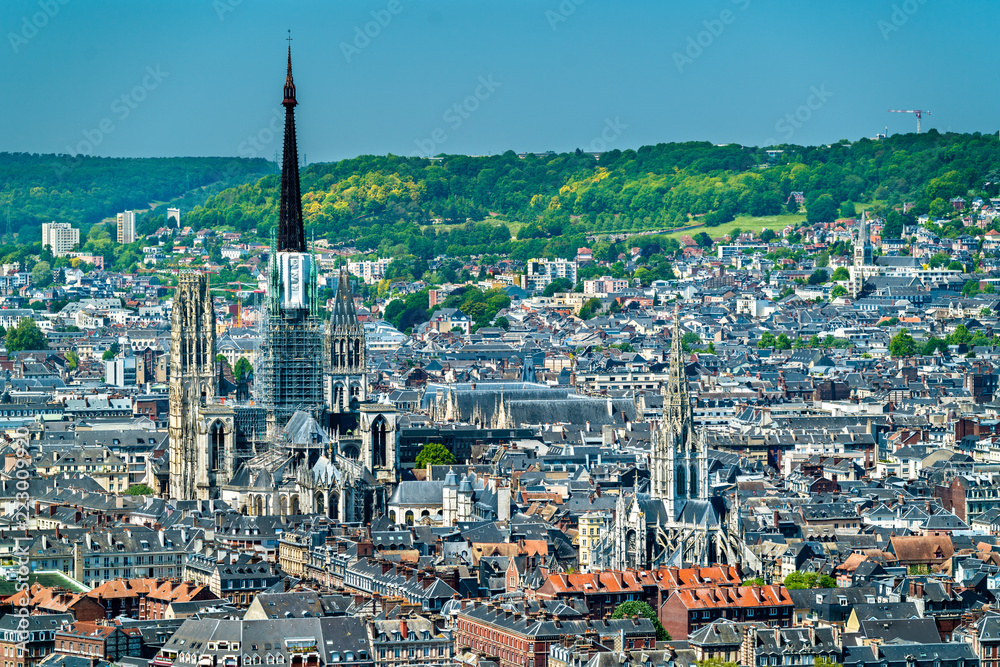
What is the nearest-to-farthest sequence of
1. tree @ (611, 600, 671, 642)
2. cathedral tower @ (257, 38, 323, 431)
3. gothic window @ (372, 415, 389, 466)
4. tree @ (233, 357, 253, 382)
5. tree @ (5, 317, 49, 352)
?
tree @ (611, 600, 671, 642), gothic window @ (372, 415, 389, 466), cathedral tower @ (257, 38, 323, 431), tree @ (233, 357, 253, 382), tree @ (5, 317, 49, 352)

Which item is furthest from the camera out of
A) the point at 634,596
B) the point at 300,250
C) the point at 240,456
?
the point at 300,250

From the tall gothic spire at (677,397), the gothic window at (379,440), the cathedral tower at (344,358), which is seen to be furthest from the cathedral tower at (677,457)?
the cathedral tower at (344,358)

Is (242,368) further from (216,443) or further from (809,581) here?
(809,581)

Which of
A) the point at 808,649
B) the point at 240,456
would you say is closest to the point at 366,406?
the point at 240,456

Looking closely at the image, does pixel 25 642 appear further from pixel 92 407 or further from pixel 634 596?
pixel 92 407

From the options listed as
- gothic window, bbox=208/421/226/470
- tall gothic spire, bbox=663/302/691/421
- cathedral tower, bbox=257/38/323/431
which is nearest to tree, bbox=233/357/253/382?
cathedral tower, bbox=257/38/323/431

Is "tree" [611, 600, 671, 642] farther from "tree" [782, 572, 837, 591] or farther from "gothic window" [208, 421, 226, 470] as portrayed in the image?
"gothic window" [208, 421, 226, 470]
